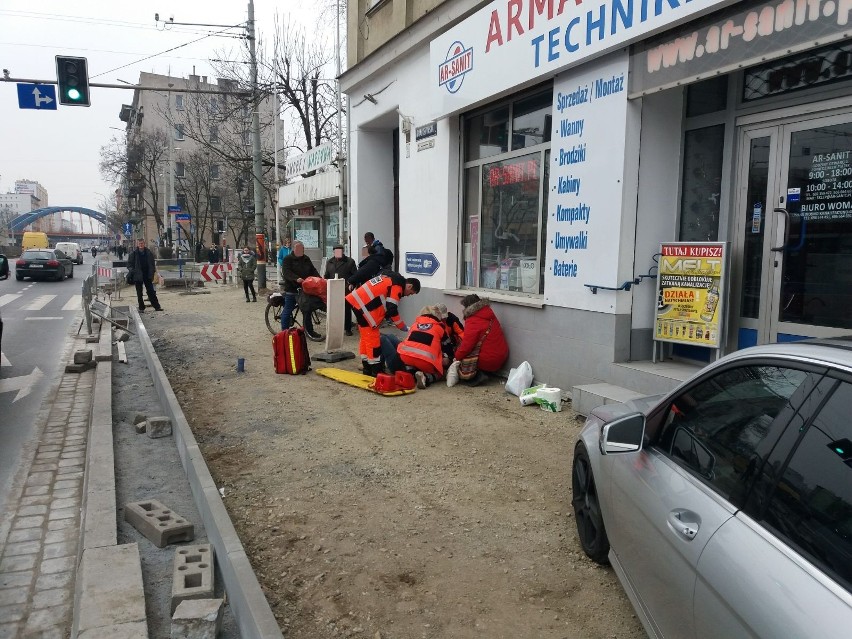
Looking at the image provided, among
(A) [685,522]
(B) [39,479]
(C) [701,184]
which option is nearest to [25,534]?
(B) [39,479]

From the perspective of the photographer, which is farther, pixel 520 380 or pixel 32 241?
pixel 32 241

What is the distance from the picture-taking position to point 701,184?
6.45 meters

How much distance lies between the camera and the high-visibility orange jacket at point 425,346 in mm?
7910

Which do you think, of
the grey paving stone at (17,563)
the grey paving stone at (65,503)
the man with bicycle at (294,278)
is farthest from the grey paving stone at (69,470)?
the man with bicycle at (294,278)

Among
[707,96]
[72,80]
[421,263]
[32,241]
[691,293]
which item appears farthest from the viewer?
[32,241]

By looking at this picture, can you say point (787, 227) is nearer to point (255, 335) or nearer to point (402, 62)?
point (402, 62)

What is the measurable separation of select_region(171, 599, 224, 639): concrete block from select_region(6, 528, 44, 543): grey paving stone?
183 cm

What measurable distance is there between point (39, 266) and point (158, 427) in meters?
27.5

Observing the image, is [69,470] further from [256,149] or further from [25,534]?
[256,149]

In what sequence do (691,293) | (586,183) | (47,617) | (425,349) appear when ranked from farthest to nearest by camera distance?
(425,349) < (586,183) < (691,293) < (47,617)

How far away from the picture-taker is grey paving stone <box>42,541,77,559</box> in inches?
157

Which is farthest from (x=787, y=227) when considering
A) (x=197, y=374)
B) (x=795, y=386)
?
(x=197, y=374)

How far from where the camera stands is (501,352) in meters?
7.98

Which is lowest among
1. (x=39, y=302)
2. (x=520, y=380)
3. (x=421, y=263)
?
(x=39, y=302)
